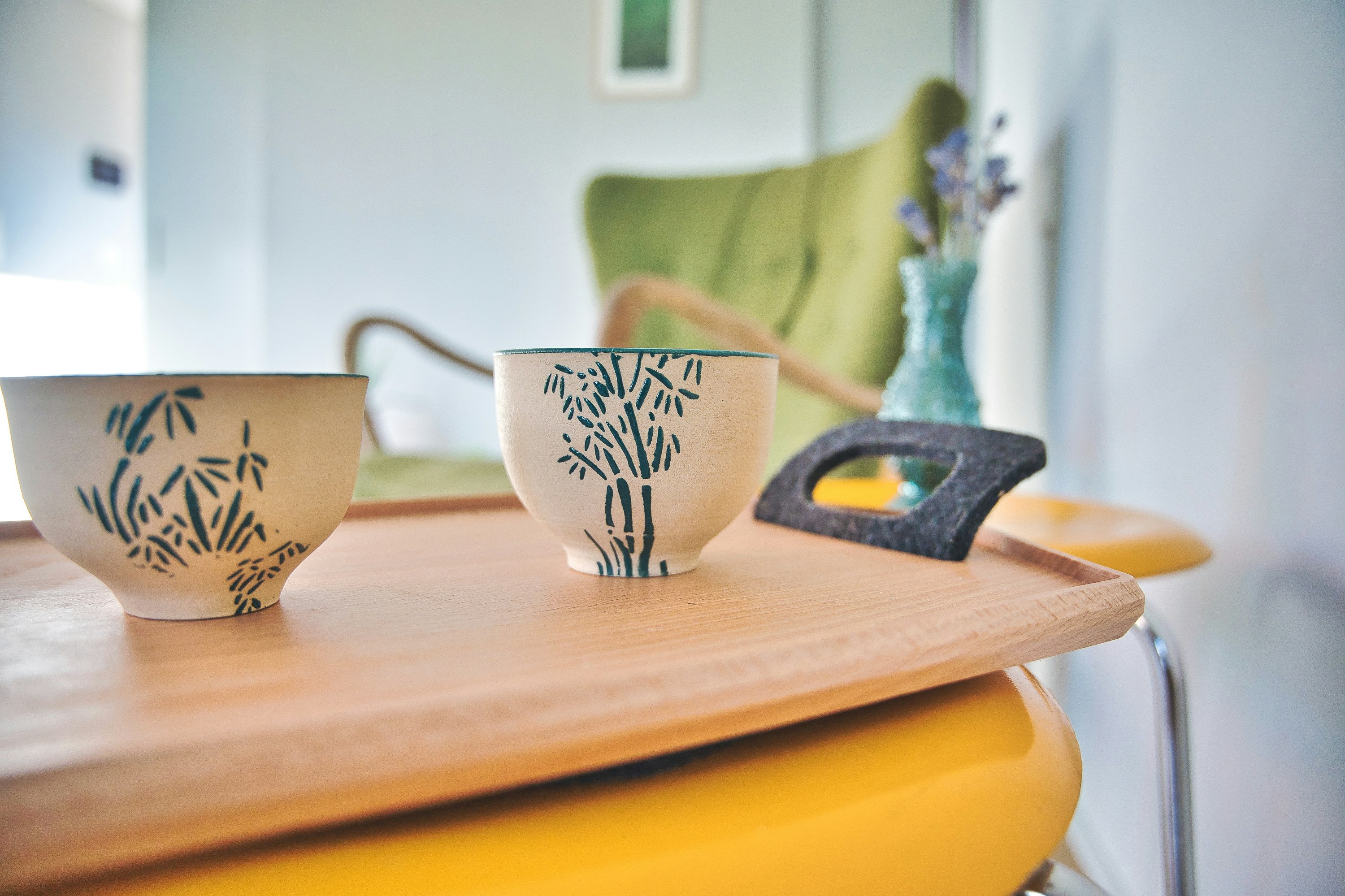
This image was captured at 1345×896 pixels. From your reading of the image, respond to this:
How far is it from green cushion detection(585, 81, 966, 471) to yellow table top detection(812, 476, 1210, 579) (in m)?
0.43

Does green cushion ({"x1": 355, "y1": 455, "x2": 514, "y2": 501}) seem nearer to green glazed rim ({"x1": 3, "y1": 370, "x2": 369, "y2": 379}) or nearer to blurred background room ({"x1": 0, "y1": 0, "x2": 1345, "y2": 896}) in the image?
blurred background room ({"x1": 0, "y1": 0, "x2": 1345, "y2": 896})

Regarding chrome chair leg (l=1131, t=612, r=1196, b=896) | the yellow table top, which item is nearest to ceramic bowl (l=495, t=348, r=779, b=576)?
the yellow table top

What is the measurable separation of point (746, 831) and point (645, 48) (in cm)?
A: 230

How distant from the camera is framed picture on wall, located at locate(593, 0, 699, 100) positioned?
6.77ft

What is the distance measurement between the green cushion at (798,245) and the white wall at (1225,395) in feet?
0.75

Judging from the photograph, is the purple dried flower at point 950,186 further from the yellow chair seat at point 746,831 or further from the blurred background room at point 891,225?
the yellow chair seat at point 746,831

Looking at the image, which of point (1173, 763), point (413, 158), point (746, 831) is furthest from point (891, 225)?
point (413, 158)

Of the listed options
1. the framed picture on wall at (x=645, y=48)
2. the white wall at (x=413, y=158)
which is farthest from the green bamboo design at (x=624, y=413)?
the framed picture on wall at (x=645, y=48)

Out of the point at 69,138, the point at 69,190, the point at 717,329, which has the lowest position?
the point at 717,329

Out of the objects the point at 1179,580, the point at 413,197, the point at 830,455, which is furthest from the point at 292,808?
the point at 413,197

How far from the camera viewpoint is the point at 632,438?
0.86ft

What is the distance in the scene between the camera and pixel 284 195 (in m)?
2.39

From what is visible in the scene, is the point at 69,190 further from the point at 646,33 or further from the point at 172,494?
the point at 172,494

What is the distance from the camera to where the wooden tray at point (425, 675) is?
0.45 feet
